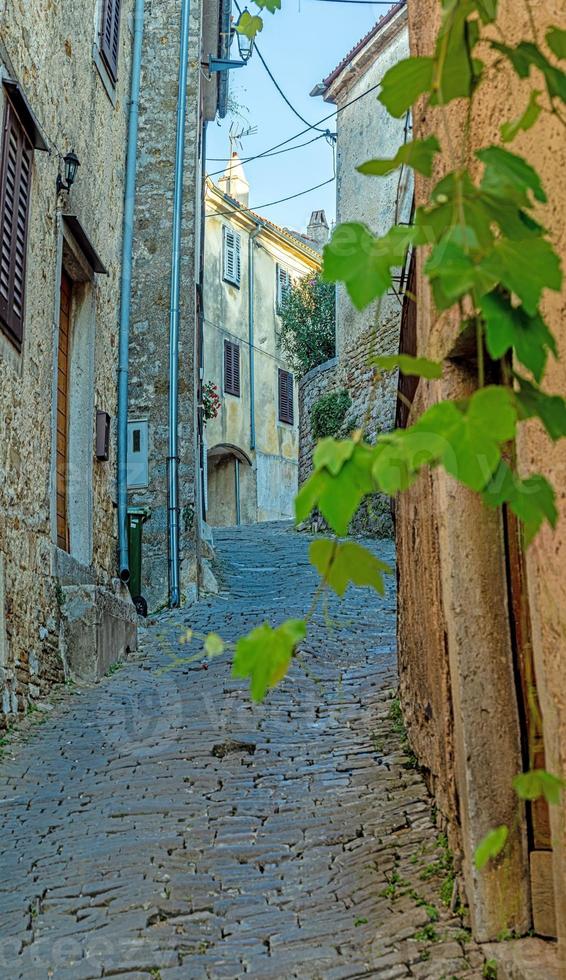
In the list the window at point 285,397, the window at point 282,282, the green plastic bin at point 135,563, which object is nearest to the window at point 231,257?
the window at point 282,282

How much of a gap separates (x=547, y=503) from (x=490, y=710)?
2.12 meters

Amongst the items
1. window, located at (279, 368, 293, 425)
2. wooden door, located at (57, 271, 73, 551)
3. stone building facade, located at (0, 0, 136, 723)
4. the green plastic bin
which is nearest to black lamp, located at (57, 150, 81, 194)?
stone building facade, located at (0, 0, 136, 723)

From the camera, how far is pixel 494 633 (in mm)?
3514

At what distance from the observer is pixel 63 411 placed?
31.0 feet

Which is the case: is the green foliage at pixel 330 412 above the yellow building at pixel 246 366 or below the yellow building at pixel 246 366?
below

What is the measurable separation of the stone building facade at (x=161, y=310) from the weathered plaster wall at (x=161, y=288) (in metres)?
0.01

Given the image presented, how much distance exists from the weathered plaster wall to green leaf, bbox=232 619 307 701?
10.5 meters

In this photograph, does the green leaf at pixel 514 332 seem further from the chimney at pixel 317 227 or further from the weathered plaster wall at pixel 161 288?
the chimney at pixel 317 227

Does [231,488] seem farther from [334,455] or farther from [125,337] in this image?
[334,455]

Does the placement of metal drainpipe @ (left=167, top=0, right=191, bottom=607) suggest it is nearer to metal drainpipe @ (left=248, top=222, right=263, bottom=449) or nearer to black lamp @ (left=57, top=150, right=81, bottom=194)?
black lamp @ (left=57, top=150, right=81, bottom=194)

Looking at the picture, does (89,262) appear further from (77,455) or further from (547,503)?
(547,503)

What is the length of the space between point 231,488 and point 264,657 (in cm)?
2539

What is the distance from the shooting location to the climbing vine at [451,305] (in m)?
1.33

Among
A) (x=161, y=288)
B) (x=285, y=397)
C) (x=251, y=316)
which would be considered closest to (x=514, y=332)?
(x=161, y=288)
